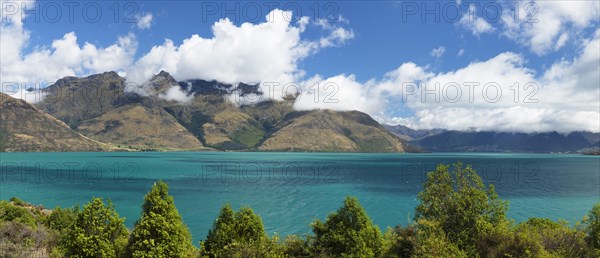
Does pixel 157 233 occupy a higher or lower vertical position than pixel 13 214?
higher

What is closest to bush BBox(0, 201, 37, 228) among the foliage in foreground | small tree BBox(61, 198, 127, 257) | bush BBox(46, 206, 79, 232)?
bush BBox(46, 206, 79, 232)

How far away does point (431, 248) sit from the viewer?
34062mm

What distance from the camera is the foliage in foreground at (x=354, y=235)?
3647 centimetres

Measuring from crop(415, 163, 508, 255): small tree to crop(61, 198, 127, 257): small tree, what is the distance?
33886 millimetres

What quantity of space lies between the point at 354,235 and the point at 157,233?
2020cm

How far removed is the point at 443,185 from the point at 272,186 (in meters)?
149

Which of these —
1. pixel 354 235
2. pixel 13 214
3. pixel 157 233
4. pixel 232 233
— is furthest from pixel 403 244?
pixel 13 214

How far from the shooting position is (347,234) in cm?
3978

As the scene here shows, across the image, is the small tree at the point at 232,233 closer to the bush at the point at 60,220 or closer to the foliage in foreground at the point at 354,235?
the foliage in foreground at the point at 354,235

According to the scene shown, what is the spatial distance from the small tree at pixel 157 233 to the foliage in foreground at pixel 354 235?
0.31 ft

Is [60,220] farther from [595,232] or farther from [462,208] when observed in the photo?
[595,232]

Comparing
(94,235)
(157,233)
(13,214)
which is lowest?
(13,214)

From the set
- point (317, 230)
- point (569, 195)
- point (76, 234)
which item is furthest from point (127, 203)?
point (569, 195)

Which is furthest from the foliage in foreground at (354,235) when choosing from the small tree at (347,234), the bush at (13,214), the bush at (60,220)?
the bush at (13,214)
